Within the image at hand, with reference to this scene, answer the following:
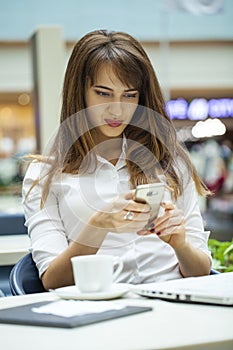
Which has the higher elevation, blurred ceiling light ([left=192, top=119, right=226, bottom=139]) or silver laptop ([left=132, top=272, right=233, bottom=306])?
silver laptop ([left=132, top=272, right=233, bottom=306])

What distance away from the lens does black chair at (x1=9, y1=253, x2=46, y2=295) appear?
2.20 metres

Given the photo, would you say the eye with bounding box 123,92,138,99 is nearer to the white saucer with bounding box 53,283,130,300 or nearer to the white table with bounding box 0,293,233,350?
the white saucer with bounding box 53,283,130,300

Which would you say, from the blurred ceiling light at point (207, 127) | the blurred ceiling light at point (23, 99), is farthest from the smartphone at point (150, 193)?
the blurred ceiling light at point (207, 127)

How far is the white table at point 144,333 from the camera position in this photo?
127cm

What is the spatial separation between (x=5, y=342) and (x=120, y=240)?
0.98 metres

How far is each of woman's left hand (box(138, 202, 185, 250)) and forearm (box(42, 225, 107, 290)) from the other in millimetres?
147

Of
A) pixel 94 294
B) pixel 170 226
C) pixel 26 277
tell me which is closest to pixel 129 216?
pixel 170 226

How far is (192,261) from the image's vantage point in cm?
214

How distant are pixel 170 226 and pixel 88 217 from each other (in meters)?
0.39

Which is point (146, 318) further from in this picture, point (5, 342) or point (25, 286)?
point (25, 286)

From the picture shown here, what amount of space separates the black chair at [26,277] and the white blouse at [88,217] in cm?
6

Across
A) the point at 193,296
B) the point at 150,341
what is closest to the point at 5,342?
the point at 150,341

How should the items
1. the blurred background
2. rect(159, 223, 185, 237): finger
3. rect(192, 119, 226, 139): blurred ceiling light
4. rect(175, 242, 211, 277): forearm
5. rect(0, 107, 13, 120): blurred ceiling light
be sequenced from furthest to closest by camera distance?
rect(0, 107, 13, 120): blurred ceiling light
rect(192, 119, 226, 139): blurred ceiling light
the blurred background
rect(175, 242, 211, 277): forearm
rect(159, 223, 185, 237): finger

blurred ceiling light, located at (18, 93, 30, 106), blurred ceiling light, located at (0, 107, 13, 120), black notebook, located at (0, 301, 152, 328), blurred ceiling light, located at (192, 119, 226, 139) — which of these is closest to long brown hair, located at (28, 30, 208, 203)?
black notebook, located at (0, 301, 152, 328)
